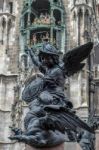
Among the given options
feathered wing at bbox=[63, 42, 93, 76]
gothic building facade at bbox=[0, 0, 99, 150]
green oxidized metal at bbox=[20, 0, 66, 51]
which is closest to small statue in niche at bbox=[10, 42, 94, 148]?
feathered wing at bbox=[63, 42, 93, 76]

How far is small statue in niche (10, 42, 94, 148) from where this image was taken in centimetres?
595

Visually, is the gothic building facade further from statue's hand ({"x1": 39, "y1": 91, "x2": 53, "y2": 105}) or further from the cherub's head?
statue's hand ({"x1": 39, "y1": 91, "x2": 53, "y2": 105})

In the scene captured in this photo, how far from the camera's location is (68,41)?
33.9m

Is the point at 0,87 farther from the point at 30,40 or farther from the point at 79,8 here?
the point at 79,8

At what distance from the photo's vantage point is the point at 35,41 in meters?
33.6

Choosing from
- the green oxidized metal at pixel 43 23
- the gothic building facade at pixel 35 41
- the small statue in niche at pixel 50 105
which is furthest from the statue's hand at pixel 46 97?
the green oxidized metal at pixel 43 23

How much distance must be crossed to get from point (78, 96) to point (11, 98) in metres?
5.22

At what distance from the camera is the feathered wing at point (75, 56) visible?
22.7 ft

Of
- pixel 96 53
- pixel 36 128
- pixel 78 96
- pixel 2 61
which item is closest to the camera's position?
pixel 36 128

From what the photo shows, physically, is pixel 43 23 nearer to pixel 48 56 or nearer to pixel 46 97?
pixel 48 56

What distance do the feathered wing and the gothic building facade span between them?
23004mm

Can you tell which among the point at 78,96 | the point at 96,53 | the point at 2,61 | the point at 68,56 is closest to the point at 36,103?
the point at 68,56

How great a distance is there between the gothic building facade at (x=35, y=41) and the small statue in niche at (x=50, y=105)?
23.1m

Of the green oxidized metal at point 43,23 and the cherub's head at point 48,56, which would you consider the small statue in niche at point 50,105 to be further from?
the green oxidized metal at point 43,23
